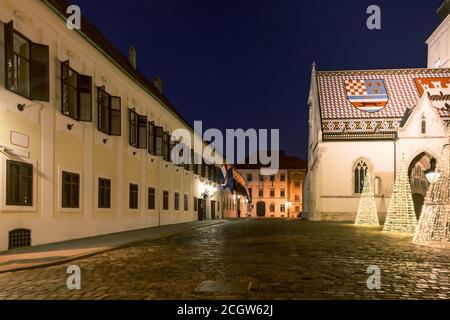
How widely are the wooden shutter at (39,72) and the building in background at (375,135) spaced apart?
30.3m

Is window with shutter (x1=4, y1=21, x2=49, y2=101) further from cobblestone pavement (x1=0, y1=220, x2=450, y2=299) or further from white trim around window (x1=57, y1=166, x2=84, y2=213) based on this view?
cobblestone pavement (x1=0, y1=220, x2=450, y2=299)

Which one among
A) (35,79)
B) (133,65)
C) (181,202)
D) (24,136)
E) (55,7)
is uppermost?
(133,65)

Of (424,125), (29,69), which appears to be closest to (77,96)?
(29,69)

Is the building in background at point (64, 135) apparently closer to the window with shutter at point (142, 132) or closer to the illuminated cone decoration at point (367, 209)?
the window with shutter at point (142, 132)

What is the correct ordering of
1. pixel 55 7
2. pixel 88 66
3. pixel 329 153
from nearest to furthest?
pixel 55 7 → pixel 88 66 → pixel 329 153

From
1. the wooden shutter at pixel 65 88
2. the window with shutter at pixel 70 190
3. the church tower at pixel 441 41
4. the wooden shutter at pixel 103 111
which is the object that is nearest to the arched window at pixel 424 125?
the church tower at pixel 441 41

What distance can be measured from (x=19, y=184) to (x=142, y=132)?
11476mm

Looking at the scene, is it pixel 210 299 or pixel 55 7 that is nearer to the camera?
pixel 210 299

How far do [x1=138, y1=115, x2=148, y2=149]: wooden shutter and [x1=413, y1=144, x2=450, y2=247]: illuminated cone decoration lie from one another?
590 inches

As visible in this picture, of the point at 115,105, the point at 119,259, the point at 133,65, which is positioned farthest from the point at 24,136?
the point at 133,65

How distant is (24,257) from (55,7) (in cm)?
922

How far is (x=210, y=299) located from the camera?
6.86 meters

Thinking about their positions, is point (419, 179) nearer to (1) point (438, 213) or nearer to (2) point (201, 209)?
(2) point (201, 209)
